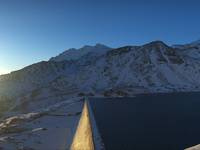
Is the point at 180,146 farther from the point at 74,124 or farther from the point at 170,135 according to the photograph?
the point at 74,124

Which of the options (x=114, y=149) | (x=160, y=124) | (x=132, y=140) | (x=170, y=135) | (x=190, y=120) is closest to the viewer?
(x=114, y=149)

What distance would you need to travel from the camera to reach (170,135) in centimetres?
7619

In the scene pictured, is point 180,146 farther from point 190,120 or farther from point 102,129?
point 190,120

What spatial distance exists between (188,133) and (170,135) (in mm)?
6235

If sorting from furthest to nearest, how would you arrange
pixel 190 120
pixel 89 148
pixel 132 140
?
pixel 190 120 → pixel 132 140 → pixel 89 148

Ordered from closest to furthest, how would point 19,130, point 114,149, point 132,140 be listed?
point 114,149 < point 132,140 < point 19,130

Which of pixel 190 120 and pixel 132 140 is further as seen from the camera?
pixel 190 120

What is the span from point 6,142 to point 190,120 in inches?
2446

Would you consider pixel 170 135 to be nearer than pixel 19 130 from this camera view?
Yes

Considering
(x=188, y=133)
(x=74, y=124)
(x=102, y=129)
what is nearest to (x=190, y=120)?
(x=188, y=133)

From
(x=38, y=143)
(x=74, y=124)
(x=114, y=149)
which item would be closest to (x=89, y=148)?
(x=114, y=149)

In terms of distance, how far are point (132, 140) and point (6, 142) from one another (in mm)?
29324

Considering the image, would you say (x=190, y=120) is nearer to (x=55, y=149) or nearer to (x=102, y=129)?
(x=102, y=129)

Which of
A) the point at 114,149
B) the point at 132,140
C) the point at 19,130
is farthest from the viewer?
the point at 19,130
